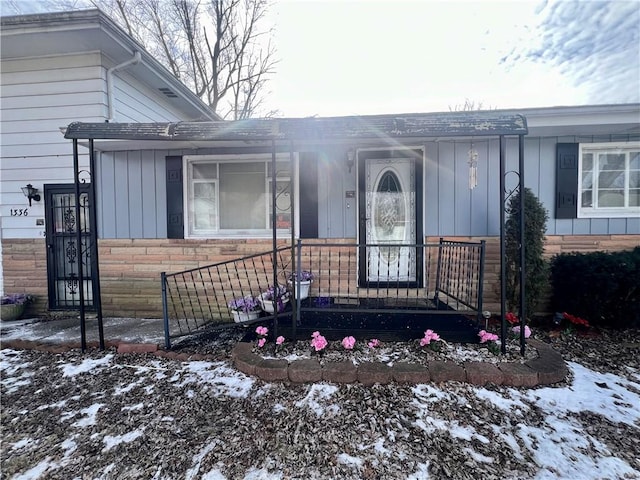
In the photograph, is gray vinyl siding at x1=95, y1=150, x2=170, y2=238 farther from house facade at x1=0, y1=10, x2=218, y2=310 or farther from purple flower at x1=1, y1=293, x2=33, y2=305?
purple flower at x1=1, y1=293, x2=33, y2=305

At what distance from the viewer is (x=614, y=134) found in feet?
13.7

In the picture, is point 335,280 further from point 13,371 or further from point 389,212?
point 13,371

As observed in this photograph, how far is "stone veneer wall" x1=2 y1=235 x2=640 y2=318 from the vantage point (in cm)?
469

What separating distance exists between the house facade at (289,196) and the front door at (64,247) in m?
0.03

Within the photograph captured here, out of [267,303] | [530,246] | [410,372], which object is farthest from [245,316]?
[530,246]

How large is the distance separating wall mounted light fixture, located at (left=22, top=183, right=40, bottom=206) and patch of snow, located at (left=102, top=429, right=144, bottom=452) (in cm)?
457

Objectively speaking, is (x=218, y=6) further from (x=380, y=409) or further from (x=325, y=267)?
(x=380, y=409)

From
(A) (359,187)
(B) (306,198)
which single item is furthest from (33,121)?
(A) (359,187)

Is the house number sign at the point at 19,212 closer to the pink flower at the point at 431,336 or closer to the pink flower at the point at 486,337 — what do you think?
the pink flower at the point at 431,336

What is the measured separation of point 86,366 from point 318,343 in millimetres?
2425

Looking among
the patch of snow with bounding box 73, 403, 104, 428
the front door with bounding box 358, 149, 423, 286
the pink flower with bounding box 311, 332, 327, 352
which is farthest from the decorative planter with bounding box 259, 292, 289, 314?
the patch of snow with bounding box 73, 403, 104, 428

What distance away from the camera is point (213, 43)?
11.2 metres

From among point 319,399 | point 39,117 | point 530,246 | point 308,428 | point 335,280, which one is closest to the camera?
point 308,428

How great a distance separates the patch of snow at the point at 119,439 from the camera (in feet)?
6.78
